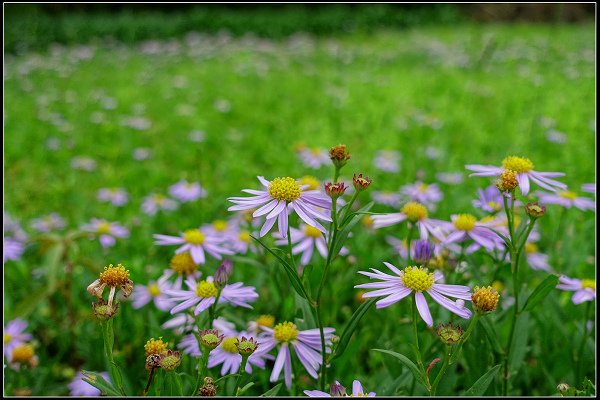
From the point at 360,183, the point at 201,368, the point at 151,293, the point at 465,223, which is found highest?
the point at 360,183

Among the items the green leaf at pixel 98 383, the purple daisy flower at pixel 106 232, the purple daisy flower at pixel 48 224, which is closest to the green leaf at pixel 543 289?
the green leaf at pixel 98 383

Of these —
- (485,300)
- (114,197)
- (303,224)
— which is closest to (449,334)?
(485,300)

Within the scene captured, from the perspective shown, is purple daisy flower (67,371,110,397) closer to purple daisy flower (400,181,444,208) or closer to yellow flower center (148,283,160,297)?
yellow flower center (148,283,160,297)

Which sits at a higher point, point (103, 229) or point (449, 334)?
point (449, 334)

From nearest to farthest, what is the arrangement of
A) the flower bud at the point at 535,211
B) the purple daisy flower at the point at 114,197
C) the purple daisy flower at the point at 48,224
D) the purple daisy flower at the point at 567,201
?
the flower bud at the point at 535,211
the purple daisy flower at the point at 567,201
the purple daisy flower at the point at 48,224
the purple daisy flower at the point at 114,197

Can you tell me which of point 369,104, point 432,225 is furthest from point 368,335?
point 369,104

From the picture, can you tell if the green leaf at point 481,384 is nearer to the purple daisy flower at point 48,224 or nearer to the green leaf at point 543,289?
the green leaf at point 543,289

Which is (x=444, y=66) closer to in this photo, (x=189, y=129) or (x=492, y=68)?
(x=492, y=68)

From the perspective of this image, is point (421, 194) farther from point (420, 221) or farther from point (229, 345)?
point (229, 345)
